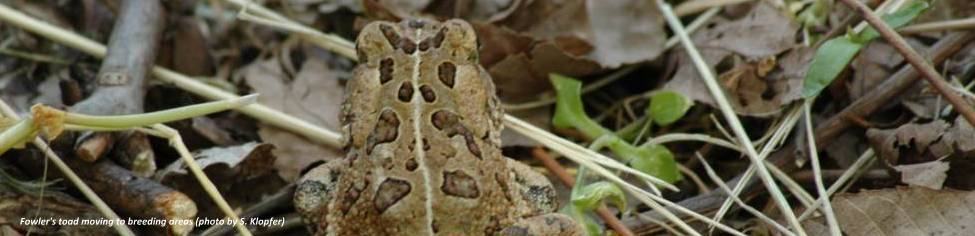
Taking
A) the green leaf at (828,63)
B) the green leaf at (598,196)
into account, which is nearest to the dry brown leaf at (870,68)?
the green leaf at (828,63)

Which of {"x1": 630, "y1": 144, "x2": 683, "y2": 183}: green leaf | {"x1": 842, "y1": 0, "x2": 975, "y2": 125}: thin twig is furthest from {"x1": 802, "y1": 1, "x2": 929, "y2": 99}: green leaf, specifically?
{"x1": 630, "y1": 144, "x2": 683, "y2": 183}: green leaf

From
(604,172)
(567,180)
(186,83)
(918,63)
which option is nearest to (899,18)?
(918,63)

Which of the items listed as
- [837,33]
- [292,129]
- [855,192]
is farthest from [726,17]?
[292,129]

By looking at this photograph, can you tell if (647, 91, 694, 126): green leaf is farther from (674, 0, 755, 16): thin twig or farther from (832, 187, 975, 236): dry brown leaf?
(832, 187, 975, 236): dry brown leaf

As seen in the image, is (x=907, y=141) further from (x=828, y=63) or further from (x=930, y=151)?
(x=828, y=63)

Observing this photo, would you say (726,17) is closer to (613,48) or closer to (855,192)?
(613,48)

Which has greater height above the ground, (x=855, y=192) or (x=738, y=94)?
(x=738, y=94)
